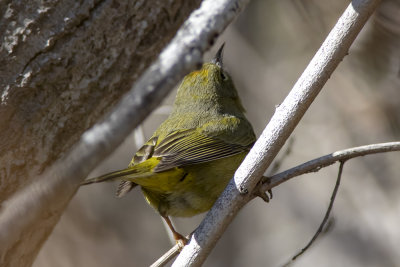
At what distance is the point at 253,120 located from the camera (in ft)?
18.0

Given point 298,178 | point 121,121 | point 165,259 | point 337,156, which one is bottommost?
point 298,178

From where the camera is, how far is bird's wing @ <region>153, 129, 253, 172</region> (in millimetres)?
2848

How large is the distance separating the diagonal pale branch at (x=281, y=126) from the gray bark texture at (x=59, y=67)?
597 mm

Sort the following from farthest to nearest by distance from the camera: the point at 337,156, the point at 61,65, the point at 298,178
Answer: the point at 298,178 → the point at 337,156 → the point at 61,65

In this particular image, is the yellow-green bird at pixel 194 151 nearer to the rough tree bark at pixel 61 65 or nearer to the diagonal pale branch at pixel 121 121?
the rough tree bark at pixel 61 65

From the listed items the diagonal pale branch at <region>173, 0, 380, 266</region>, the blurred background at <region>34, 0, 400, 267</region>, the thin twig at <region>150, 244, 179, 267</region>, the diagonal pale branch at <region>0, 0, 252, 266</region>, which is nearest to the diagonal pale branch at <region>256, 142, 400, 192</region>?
the diagonal pale branch at <region>173, 0, 380, 266</region>

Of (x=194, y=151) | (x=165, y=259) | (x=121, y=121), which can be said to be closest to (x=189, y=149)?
(x=194, y=151)

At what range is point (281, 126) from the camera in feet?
6.90

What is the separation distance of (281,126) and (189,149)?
3.57ft

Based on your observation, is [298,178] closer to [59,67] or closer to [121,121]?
[59,67]

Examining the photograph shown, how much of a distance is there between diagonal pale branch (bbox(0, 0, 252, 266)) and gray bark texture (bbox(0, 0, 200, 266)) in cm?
71

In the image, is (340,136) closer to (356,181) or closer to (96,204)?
(356,181)

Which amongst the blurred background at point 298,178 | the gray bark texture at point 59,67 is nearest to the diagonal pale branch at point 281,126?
the gray bark texture at point 59,67

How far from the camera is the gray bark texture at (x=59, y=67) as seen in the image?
2.02 metres
